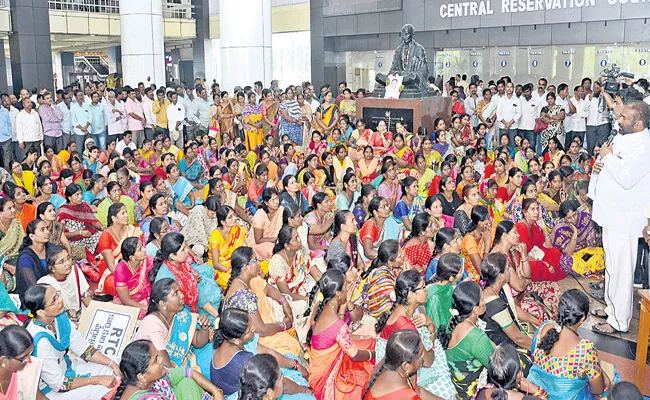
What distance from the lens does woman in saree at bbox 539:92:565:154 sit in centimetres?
1048

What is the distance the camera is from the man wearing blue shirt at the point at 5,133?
10.5 m

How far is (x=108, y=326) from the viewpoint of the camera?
403 cm

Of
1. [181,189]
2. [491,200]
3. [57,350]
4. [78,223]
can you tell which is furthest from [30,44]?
[57,350]

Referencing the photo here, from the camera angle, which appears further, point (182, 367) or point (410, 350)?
point (182, 367)

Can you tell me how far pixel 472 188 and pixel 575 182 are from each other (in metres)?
1.47

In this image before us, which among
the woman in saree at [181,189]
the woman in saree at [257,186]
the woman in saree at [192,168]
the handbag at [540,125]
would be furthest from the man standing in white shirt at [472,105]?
the woman in saree at [181,189]

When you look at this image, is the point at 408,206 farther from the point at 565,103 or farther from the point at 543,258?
the point at 565,103

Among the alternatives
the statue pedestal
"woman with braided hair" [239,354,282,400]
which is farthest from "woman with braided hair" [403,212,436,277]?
the statue pedestal

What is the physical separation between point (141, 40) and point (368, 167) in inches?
330

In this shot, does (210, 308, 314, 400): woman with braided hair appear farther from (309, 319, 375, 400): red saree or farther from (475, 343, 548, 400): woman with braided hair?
(475, 343, 548, 400): woman with braided hair

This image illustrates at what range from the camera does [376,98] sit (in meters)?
10.7

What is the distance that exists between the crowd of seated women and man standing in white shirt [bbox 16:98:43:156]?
290 centimetres

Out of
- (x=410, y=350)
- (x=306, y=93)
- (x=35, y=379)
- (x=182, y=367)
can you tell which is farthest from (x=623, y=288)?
(x=306, y=93)

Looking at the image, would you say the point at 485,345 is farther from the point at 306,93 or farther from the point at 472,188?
the point at 306,93
